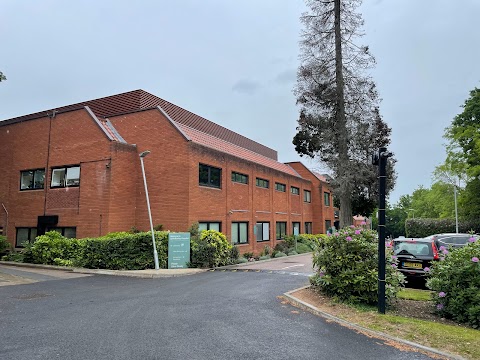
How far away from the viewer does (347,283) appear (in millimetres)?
9078

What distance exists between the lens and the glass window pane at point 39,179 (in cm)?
2361

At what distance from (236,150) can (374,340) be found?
25.6m

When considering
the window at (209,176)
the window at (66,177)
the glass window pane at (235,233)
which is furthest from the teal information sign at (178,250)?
the window at (66,177)

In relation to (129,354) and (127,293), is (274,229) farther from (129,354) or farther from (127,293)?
(129,354)

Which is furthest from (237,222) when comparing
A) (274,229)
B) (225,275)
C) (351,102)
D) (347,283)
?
(347,283)

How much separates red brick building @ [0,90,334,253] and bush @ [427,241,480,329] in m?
14.0

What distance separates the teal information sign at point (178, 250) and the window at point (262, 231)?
10156mm

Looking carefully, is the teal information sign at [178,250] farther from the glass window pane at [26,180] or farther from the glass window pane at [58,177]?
the glass window pane at [26,180]

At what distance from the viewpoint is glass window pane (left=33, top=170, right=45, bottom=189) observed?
23.6m

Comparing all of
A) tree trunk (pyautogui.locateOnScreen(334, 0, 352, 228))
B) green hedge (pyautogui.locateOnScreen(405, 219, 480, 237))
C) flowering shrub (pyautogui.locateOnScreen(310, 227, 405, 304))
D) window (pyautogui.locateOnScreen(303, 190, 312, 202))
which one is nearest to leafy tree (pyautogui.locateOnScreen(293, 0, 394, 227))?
tree trunk (pyautogui.locateOnScreen(334, 0, 352, 228))

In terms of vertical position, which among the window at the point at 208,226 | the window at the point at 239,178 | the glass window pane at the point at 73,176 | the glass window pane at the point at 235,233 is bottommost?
the glass window pane at the point at 235,233

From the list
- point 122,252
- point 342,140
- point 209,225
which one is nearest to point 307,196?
point 209,225

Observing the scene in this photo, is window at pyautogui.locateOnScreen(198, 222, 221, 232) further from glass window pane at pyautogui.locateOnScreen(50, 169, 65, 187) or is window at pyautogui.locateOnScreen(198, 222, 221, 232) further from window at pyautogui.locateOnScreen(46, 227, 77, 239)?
glass window pane at pyautogui.locateOnScreen(50, 169, 65, 187)

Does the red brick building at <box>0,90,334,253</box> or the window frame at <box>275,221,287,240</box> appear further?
the window frame at <box>275,221,287,240</box>
